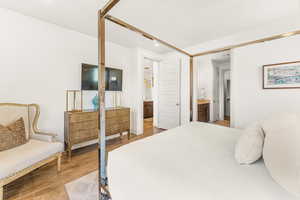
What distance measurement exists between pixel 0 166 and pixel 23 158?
19 centimetres

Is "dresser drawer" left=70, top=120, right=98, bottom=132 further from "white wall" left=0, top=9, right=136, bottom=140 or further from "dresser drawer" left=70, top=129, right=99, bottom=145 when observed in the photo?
"white wall" left=0, top=9, right=136, bottom=140

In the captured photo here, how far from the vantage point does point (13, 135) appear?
1735 mm

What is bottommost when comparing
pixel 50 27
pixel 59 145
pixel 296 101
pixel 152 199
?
pixel 59 145

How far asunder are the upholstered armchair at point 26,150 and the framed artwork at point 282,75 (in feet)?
11.9

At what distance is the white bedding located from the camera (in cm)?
65

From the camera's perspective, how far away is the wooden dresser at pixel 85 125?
2395mm

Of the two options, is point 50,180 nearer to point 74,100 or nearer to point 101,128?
point 101,128

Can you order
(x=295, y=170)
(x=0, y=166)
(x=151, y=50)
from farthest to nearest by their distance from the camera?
(x=151, y=50)
(x=0, y=166)
(x=295, y=170)

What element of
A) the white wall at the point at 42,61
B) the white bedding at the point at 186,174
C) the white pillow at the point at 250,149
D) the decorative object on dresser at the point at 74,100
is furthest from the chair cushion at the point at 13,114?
the white pillow at the point at 250,149

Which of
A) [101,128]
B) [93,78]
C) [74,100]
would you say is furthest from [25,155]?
[93,78]

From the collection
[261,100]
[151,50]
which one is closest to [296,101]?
[261,100]

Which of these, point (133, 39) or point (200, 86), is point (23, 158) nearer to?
point (133, 39)

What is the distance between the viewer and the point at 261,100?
96.0 inches

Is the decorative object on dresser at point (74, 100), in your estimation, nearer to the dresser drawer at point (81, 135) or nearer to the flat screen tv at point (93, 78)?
the flat screen tv at point (93, 78)
